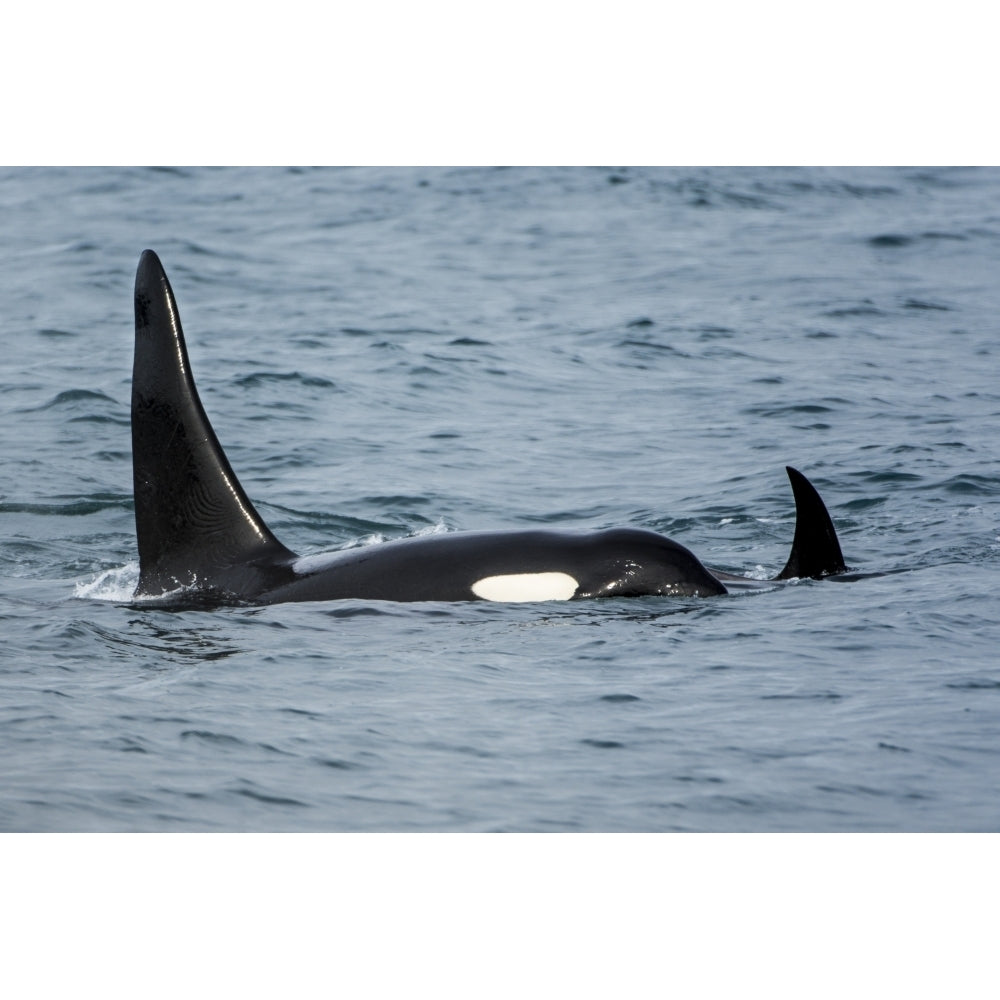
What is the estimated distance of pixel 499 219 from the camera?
1260 inches

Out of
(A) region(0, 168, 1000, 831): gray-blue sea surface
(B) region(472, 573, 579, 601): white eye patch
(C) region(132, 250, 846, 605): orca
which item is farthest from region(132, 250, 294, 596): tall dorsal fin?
(B) region(472, 573, 579, 601): white eye patch

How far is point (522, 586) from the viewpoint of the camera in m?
9.92

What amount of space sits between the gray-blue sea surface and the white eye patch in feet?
0.45

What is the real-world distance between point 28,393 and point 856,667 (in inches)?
513

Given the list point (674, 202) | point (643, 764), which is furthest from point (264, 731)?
point (674, 202)

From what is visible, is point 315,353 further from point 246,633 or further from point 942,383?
point 246,633

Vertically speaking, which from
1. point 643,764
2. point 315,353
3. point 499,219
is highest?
point 499,219

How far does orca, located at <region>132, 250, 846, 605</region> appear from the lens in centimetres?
984

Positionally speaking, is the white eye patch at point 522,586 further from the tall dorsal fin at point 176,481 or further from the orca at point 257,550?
the tall dorsal fin at point 176,481

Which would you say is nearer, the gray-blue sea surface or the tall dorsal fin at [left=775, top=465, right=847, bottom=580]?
the gray-blue sea surface

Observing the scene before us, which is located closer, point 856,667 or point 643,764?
point 643,764

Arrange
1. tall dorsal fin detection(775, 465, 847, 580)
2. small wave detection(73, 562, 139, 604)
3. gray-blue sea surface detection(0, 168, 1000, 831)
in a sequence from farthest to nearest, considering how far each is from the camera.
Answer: small wave detection(73, 562, 139, 604) → tall dorsal fin detection(775, 465, 847, 580) → gray-blue sea surface detection(0, 168, 1000, 831)

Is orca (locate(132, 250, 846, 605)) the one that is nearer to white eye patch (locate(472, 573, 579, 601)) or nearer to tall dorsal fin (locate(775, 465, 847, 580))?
white eye patch (locate(472, 573, 579, 601))

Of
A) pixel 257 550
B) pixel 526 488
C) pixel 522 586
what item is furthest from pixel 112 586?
pixel 526 488
